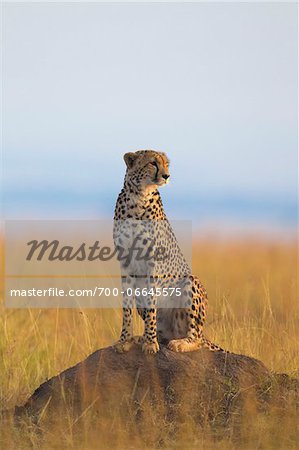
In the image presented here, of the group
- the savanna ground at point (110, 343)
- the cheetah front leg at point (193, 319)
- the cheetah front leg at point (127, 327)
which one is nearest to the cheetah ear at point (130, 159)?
the cheetah front leg at point (127, 327)

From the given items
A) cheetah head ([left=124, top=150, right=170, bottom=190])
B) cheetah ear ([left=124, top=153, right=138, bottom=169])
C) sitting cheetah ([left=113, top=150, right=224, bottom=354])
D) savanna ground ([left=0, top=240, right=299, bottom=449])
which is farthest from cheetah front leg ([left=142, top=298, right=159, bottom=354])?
cheetah ear ([left=124, top=153, right=138, bottom=169])

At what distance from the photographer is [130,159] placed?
5.98 m

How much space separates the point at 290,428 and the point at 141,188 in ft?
5.89

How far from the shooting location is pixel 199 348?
6.03m

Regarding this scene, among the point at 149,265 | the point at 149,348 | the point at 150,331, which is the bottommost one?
the point at 149,348

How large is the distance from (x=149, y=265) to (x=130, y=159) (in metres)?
0.72

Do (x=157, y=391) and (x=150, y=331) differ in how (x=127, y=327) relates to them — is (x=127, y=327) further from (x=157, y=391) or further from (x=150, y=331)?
(x=157, y=391)

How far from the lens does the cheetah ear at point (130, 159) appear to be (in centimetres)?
596

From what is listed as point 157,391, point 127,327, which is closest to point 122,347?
point 127,327

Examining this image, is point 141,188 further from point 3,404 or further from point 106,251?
point 3,404

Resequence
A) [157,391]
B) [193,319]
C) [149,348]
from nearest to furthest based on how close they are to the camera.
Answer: [157,391]
[149,348]
[193,319]

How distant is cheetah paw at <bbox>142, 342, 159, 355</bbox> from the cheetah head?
102 centimetres

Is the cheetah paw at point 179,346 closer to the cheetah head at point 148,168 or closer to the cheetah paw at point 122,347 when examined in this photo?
the cheetah paw at point 122,347

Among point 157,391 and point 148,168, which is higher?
point 148,168
